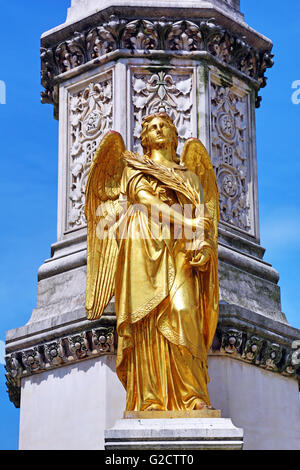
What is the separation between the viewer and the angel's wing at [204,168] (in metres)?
14.7

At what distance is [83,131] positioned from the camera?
16.2 m

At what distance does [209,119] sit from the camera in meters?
15.9

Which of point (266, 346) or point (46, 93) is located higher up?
point (46, 93)

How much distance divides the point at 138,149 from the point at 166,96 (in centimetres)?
71

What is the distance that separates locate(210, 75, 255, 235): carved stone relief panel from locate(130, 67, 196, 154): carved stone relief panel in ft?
0.96

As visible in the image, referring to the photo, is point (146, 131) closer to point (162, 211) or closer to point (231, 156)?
point (162, 211)

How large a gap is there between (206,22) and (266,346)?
3.59 m

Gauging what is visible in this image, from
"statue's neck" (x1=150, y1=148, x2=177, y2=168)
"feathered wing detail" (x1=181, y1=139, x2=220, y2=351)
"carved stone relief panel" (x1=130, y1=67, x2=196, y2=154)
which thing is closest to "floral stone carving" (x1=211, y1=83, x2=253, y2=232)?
"carved stone relief panel" (x1=130, y1=67, x2=196, y2=154)

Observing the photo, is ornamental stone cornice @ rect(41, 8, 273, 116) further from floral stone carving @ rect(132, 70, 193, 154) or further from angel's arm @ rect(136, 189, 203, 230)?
angel's arm @ rect(136, 189, 203, 230)

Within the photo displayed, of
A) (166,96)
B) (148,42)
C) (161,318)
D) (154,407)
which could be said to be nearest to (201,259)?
(161,318)

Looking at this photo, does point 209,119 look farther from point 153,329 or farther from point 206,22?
point 153,329

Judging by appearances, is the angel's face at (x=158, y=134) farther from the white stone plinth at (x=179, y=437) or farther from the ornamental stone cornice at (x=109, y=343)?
the white stone plinth at (x=179, y=437)

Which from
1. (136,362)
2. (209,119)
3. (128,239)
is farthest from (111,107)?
(136,362)

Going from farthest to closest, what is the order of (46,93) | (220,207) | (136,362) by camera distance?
(46,93)
(220,207)
(136,362)
